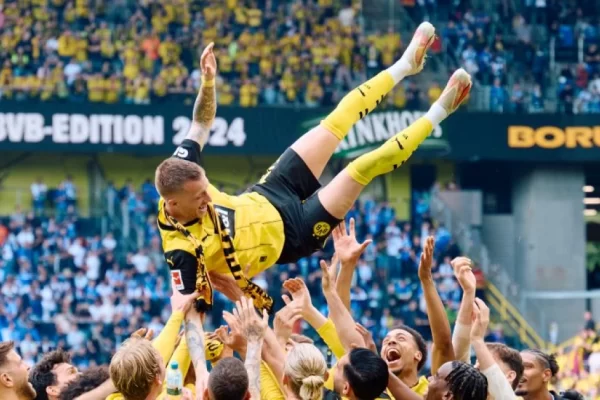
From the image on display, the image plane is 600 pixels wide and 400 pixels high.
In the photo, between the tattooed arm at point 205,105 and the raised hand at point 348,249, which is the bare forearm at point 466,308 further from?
the tattooed arm at point 205,105

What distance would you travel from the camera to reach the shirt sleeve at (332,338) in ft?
21.5

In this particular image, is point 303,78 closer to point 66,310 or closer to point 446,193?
point 446,193

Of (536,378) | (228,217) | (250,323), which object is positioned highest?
(228,217)

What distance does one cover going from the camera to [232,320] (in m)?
5.91

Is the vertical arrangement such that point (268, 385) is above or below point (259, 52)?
below

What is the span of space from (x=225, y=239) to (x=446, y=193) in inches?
701

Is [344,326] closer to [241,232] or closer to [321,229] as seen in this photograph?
[241,232]

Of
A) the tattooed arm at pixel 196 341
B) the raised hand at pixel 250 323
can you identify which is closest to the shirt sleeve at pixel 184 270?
the tattooed arm at pixel 196 341

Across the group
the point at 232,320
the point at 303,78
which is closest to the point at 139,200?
the point at 303,78

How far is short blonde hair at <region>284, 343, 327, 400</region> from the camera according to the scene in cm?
534

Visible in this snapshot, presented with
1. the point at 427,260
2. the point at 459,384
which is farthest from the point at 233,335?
the point at 427,260

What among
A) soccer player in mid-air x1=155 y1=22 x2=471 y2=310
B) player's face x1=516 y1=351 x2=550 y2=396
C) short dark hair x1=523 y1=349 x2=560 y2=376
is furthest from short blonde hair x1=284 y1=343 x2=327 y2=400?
short dark hair x1=523 y1=349 x2=560 y2=376

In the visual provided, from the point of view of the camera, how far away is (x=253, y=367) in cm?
555

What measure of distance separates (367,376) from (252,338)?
539 mm
